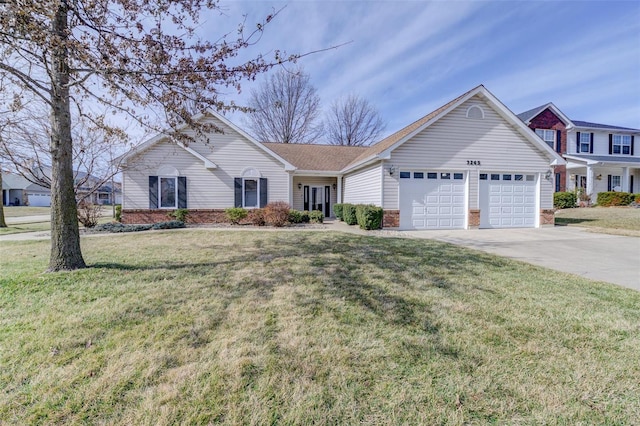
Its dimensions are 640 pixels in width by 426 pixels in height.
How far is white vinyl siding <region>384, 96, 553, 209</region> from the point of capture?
1213 centimetres

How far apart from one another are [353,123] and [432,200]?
22254 mm

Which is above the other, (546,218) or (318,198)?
(318,198)

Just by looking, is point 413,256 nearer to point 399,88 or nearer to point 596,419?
point 596,419

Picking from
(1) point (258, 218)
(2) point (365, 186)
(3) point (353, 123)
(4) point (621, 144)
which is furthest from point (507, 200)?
(3) point (353, 123)

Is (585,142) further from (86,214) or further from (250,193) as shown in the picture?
(86,214)

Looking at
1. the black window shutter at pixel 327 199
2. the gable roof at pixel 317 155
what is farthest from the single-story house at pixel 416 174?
the black window shutter at pixel 327 199

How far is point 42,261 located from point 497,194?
53.1 ft

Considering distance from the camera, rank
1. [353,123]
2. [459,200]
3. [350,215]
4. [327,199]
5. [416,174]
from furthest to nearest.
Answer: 1. [353,123]
2. [327,199]
3. [350,215]
4. [459,200]
5. [416,174]

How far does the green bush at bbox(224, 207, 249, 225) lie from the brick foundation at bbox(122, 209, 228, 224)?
2.81 feet

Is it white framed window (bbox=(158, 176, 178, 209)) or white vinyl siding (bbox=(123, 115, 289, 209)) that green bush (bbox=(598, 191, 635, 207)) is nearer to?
white vinyl siding (bbox=(123, 115, 289, 209))

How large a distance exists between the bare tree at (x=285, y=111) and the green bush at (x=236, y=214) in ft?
57.6

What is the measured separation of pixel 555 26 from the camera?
10266mm

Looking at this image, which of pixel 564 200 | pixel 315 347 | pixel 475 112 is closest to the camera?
pixel 315 347

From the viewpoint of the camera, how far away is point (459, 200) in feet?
41.8
